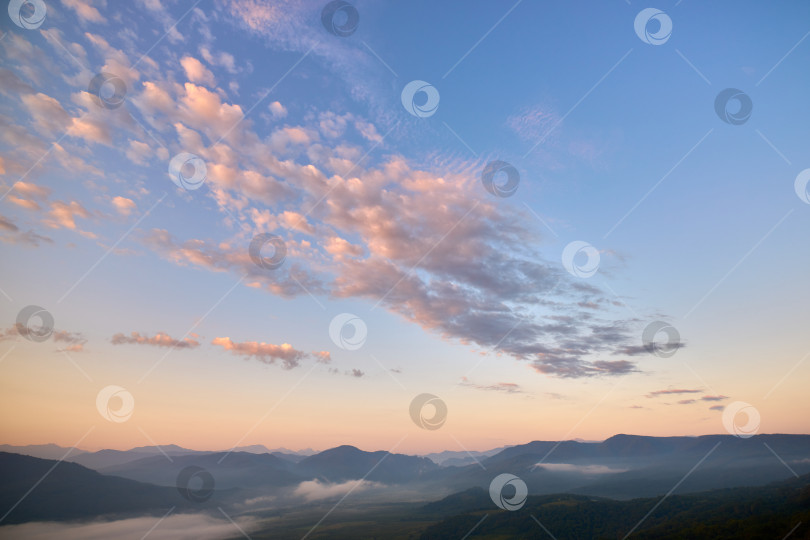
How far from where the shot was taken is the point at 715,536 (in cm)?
19550

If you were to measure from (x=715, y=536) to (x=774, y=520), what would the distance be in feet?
99.1

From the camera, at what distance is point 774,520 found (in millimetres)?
194500
